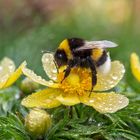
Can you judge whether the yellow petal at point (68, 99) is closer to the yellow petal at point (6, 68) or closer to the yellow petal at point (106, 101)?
the yellow petal at point (106, 101)

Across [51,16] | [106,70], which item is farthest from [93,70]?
[51,16]

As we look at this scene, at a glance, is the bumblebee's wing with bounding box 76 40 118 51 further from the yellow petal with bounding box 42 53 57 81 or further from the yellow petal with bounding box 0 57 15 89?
the yellow petal with bounding box 0 57 15 89

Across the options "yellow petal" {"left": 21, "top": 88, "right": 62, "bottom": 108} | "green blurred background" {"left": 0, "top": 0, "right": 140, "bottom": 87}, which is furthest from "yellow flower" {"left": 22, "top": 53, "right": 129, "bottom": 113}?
"green blurred background" {"left": 0, "top": 0, "right": 140, "bottom": 87}

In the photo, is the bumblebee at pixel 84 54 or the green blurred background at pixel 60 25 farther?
the green blurred background at pixel 60 25

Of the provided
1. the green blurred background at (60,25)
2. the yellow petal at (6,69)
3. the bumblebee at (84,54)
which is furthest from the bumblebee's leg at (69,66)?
the green blurred background at (60,25)

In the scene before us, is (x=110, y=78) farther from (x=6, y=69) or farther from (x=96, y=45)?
(x=6, y=69)

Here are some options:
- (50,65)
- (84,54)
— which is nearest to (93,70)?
(84,54)
